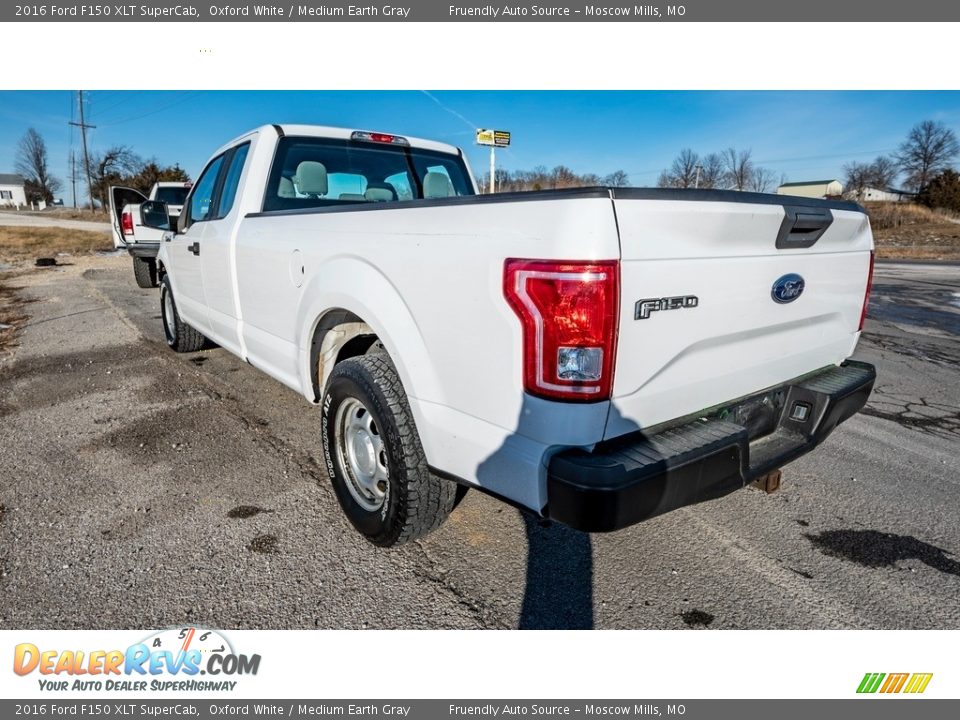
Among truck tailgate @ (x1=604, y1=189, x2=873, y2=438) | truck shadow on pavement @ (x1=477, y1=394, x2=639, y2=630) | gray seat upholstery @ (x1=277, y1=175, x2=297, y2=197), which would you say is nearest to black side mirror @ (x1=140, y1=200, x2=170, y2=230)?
gray seat upholstery @ (x1=277, y1=175, x2=297, y2=197)

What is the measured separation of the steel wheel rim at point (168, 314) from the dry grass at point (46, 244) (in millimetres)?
14981

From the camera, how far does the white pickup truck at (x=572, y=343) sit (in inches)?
67.3

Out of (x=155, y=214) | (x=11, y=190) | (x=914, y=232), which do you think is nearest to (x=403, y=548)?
(x=155, y=214)

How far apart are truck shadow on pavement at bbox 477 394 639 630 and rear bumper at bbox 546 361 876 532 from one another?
127 mm

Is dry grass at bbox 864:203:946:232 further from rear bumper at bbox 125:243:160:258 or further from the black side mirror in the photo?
the black side mirror

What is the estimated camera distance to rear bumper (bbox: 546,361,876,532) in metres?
1.71

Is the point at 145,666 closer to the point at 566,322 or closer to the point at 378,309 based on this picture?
the point at 378,309

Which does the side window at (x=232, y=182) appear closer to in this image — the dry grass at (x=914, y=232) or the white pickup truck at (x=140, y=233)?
the white pickup truck at (x=140, y=233)

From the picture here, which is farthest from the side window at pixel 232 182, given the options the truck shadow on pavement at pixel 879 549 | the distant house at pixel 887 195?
the distant house at pixel 887 195

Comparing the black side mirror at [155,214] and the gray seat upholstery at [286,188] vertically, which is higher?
the gray seat upholstery at [286,188]

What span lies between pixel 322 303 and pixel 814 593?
98.2 inches

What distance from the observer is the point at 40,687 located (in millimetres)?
1981

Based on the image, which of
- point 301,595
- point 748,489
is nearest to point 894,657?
point 748,489

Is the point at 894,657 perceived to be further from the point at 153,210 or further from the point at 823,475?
the point at 153,210
